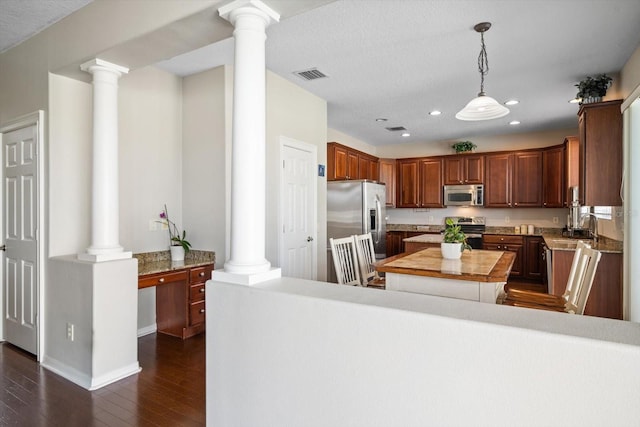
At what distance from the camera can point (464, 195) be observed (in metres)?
6.85

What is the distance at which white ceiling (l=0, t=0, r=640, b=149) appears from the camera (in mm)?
2555

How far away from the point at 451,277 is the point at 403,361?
1275 millimetres

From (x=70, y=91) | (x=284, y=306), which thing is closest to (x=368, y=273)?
(x=284, y=306)

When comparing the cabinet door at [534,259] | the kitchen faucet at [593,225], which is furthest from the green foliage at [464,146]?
the kitchen faucet at [593,225]

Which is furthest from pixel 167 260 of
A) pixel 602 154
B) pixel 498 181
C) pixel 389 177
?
pixel 498 181

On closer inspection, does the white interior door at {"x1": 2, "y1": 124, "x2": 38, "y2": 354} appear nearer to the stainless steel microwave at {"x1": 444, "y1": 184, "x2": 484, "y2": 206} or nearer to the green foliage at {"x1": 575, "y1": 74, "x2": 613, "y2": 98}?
the green foliage at {"x1": 575, "y1": 74, "x2": 613, "y2": 98}

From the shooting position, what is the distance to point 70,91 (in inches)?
115

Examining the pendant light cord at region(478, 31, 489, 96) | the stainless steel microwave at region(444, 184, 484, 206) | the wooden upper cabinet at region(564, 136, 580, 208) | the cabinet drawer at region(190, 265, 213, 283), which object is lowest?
the cabinet drawer at region(190, 265, 213, 283)

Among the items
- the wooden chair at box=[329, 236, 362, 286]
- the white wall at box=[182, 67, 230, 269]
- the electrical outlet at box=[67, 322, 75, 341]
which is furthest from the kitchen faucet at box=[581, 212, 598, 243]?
the electrical outlet at box=[67, 322, 75, 341]

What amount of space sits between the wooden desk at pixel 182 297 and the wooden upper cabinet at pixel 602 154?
386cm

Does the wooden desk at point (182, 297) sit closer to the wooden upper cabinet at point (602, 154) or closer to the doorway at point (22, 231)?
the doorway at point (22, 231)

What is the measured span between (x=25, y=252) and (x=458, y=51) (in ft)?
14.0

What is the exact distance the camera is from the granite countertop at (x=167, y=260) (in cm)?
333

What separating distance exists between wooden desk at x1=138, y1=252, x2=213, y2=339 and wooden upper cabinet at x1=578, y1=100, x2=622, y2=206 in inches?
152
